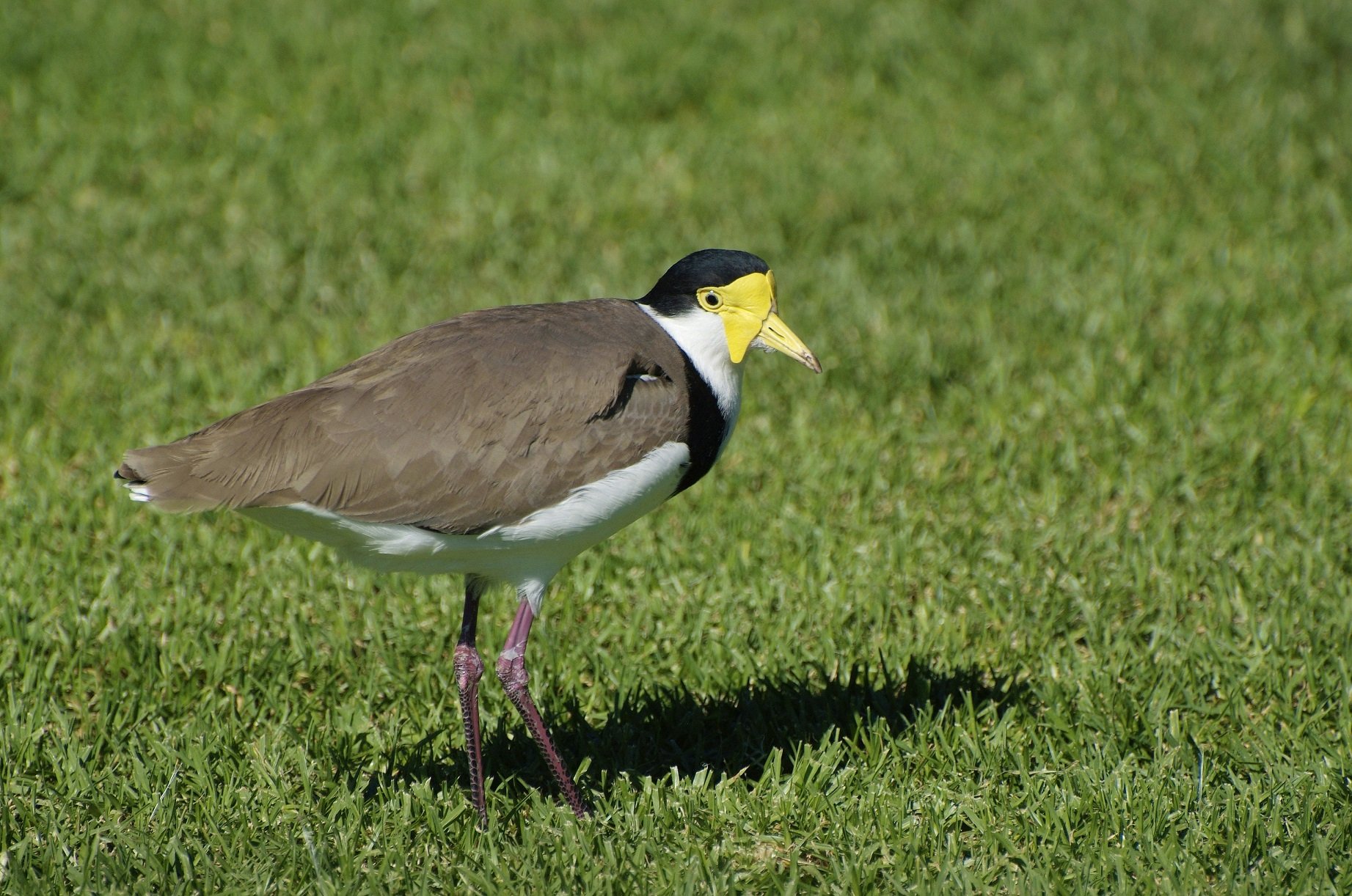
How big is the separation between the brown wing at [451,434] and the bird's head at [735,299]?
0.75 feet

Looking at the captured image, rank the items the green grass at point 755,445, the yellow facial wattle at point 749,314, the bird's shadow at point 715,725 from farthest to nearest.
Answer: the bird's shadow at point 715,725
the yellow facial wattle at point 749,314
the green grass at point 755,445

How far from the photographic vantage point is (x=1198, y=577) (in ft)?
16.5

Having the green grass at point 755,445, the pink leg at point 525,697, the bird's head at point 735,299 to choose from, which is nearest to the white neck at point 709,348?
the bird's head at point 735,299

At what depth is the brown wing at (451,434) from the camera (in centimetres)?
371

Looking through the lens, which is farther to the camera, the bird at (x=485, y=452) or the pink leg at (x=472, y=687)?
the pink leg at (x=472, y=687)

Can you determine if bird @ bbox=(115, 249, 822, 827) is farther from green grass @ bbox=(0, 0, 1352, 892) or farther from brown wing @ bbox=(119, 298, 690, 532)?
green grass @ bbox=(0, 0, 1352, 892)

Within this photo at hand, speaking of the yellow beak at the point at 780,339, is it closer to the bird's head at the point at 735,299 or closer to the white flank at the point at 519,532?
the bird's head at the point at 735,299

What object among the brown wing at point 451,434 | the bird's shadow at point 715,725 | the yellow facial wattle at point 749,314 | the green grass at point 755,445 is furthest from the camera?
the bird's shadow at point 715,725

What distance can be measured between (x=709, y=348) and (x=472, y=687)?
120cm

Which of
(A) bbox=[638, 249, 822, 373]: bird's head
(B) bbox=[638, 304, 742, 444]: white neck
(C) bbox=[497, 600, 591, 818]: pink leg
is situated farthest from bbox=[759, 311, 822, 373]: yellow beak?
(C) bbox=[497, 600, 591, 818]: pink leg

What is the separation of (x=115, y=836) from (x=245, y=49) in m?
6.53

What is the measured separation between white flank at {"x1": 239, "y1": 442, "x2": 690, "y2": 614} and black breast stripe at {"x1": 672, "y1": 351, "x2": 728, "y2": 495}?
5 cm

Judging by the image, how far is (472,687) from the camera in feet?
13.3

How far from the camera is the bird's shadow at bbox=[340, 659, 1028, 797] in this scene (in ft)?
14.0
